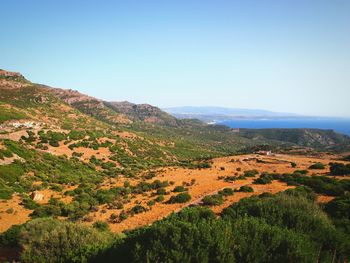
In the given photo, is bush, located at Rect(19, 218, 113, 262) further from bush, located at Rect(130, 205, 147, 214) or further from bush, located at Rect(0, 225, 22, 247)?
bush, located at Rect(130, 205, 147, 214)

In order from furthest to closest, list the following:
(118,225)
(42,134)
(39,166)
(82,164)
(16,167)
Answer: (42,134), (82,164), (39,166), (16,167), (118,225)

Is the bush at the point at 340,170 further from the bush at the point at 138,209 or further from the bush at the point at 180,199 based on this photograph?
the bush at the point at 138,209

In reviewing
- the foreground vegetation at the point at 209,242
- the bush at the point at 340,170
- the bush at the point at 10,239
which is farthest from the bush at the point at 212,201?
the bush at the point at 340,170

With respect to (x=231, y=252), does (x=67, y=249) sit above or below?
below

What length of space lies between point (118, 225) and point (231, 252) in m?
11.8

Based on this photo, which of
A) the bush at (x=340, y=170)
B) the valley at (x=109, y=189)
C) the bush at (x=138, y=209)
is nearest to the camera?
the valley at (x=109, y=189)

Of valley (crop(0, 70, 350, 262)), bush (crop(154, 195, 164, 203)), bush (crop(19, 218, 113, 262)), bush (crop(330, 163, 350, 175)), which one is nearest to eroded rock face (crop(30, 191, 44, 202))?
valley (crop(0, 70, 350, 262))

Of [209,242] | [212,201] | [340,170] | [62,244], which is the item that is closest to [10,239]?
[62,244]

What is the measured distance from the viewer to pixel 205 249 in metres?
7.73

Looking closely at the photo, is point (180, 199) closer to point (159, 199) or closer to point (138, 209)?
point (159, 199)

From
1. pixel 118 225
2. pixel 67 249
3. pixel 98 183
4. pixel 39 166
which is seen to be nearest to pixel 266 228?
pixel 67 249

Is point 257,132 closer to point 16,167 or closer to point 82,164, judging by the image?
point 82,164

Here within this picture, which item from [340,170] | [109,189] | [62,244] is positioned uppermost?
[340,170]

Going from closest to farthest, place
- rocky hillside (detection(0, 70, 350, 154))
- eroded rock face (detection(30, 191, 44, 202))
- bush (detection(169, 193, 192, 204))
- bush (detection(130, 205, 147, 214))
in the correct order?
bush (detection(130, 205, 147, 214)), eroded rock face (detection(30, 191, 44, 202)), bush (detection(169, 193, 192, 204)), rocky hillside (detection(0, 70, 350, 154))
